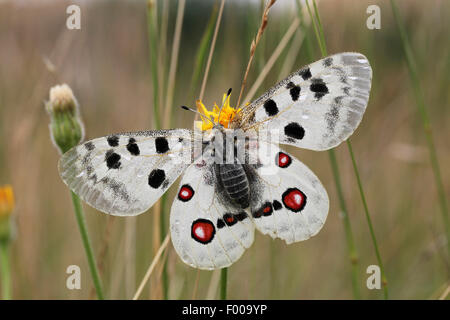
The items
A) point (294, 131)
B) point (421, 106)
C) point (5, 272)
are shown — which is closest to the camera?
point (5, 272)

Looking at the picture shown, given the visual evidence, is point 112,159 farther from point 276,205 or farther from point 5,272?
point 276,205

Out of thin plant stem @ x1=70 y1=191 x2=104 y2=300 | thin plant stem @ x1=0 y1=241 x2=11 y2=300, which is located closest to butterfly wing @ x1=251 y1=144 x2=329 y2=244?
thin plant stem @ x1=70 y1=191 x2=104 y2=300

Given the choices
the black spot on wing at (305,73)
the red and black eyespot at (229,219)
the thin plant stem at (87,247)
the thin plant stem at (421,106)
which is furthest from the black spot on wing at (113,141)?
the thin plant stem at (421,106)

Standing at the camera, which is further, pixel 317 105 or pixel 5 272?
pixel 317 105

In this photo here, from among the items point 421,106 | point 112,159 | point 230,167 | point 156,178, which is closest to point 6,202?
point 112,159

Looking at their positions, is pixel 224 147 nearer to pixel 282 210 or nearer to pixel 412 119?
pixel 282 210

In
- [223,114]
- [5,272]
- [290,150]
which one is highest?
[290,150]

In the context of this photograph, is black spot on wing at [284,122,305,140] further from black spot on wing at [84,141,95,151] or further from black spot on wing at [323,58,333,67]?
black spot on wing at [84,141,95,151]

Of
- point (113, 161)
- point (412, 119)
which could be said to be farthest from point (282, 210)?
point (412, 119)

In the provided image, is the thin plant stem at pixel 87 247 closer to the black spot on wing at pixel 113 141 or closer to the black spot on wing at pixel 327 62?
the black spot on wing at pixel 113 141
